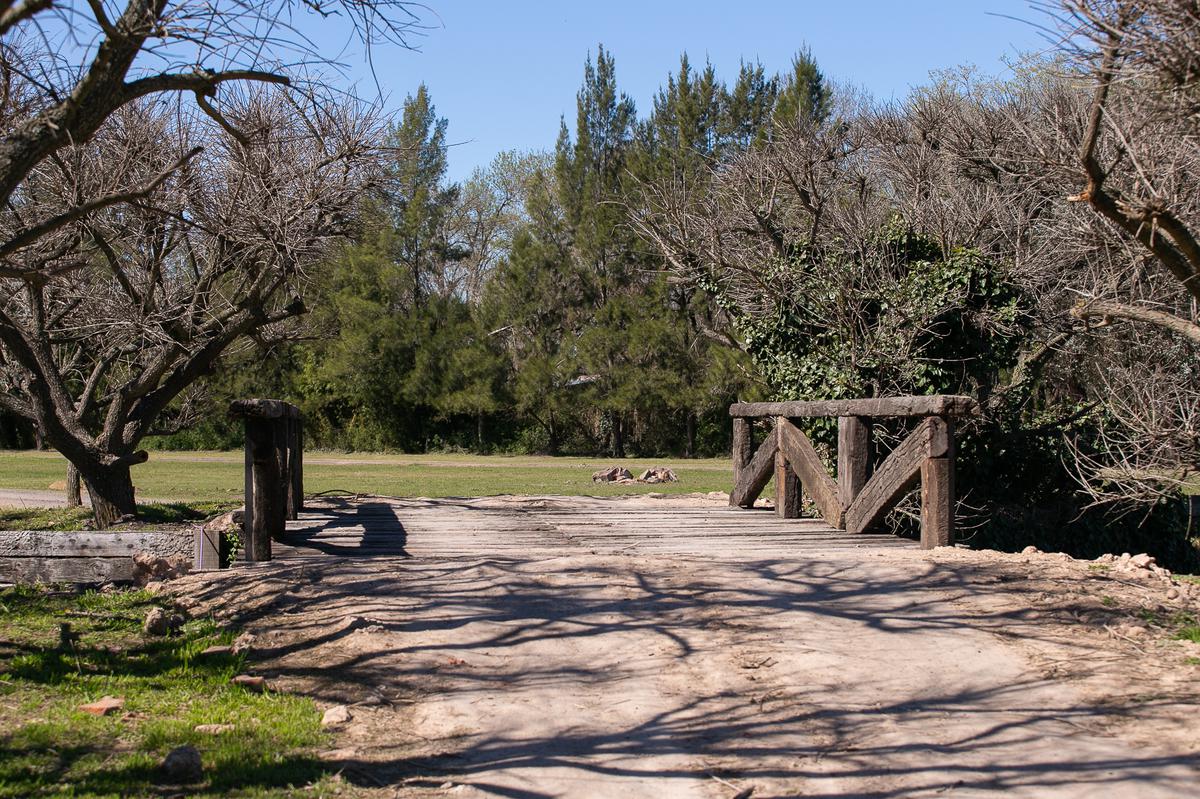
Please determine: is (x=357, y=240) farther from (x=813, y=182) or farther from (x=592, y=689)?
(x=592, y=689)

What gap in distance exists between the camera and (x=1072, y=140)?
12398 millimetres

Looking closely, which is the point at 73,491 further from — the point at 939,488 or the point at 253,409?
the point at 939,488

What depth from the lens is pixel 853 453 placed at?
9688 mm

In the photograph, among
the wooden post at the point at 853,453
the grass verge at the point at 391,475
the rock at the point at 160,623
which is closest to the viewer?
the rock at the point at 160,623

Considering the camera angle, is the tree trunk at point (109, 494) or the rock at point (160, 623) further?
the tree trunk at point (109, 494)

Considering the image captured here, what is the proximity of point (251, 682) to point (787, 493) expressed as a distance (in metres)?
6.74

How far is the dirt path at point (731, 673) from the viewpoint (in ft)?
14.6

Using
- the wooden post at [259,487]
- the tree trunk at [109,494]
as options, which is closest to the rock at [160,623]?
the wooden post at [259,487]

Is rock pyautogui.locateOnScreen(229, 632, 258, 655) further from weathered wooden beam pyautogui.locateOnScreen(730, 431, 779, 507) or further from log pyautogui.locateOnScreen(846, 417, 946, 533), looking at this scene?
weathered wooden beam pyautogui.locateOnScreen(730, 431, 779, 507)

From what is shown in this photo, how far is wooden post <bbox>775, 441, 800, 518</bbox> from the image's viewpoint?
1120 cm

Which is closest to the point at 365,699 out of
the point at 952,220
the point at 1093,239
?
the point at 1093,239

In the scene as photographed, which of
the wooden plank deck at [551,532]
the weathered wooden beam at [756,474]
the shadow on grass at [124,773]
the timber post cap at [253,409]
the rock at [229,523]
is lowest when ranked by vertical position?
the shadow on grass at [124,773]

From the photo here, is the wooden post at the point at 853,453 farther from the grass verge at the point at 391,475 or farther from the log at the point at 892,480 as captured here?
the grass verge at the point at 391,475

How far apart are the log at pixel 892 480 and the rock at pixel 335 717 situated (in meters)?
5.31
